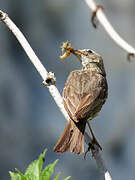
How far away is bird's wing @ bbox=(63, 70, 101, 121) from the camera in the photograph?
430cm

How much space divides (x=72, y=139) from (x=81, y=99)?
62 cm

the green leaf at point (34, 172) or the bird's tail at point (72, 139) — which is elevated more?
the bird's tail at point (72, 139)

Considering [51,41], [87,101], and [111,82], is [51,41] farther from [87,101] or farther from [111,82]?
[87,101]

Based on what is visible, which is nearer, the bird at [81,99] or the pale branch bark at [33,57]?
the pale branch bark at [33,57]

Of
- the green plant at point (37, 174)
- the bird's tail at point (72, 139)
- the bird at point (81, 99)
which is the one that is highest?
the bird at point (81, 99)

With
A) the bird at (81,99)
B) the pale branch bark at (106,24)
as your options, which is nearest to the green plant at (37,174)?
the pale branch bark at (106,24)

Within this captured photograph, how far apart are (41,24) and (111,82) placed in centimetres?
173

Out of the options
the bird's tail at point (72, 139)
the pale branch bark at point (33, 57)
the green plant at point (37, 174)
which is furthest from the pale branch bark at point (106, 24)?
the bird's tail at point (72, 139)

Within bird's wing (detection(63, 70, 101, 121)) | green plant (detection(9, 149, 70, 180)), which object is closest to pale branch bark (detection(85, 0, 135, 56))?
green plant (detection(9, 149, 70, 180))

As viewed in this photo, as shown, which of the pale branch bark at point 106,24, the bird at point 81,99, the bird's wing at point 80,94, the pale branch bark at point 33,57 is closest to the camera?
the pale branch bark at point 106,24

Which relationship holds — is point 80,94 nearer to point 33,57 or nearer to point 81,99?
point 81,99

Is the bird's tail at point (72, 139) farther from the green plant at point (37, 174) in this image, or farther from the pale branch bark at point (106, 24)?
the pale branch bark at point (106, 24)

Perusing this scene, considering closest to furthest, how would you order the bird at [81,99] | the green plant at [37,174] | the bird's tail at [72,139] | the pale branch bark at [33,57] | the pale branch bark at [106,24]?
the pale branch bark at [106,24] < the green plant at [37,174] < the pale branch bark at [33,57] < the bird's tail at [72,139] < the bird at [81,99]

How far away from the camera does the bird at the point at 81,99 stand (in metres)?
4.00
